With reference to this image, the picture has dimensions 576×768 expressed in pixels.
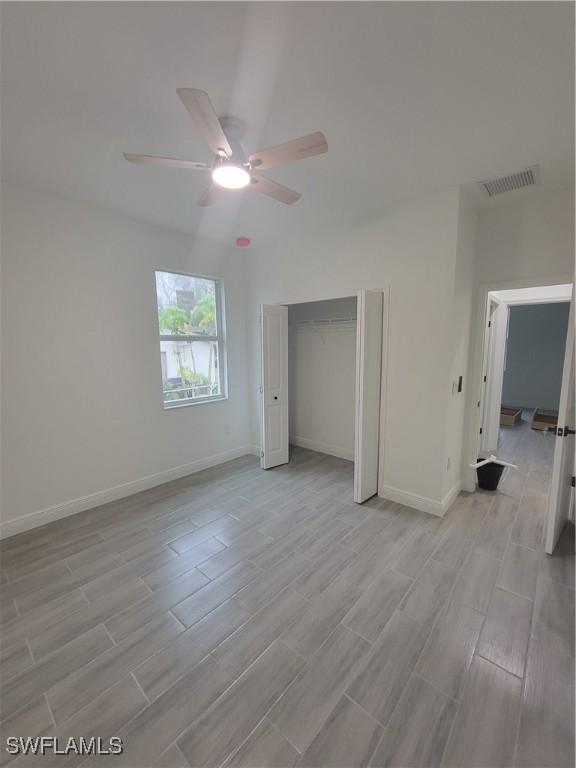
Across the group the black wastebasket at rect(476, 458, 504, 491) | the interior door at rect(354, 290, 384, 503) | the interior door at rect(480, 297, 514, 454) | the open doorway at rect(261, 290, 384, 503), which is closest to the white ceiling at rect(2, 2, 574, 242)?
the interior door at rect(354, 290, 384, 503)

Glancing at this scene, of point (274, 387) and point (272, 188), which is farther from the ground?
point (272, 188)

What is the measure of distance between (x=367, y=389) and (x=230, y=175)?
2.04 metres

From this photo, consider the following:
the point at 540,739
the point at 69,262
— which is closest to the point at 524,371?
the point at 540,739

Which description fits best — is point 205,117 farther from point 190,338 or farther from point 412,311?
point 190,338

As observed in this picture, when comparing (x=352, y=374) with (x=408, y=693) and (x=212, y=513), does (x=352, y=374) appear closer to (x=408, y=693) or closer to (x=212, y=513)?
(x=212, y=513)

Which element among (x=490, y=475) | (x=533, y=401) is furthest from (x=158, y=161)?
(x=533, y=401)

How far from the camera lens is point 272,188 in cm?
200

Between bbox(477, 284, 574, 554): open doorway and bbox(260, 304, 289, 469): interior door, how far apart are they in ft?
7.55

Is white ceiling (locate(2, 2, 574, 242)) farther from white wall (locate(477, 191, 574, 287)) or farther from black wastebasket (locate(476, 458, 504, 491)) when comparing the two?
black wastebasket (locate(476, 458, 504, 491))

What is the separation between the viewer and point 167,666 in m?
1.54

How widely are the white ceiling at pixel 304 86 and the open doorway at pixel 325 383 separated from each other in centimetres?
120

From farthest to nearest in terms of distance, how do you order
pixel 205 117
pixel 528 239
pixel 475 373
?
pixel 475 373
pixel 528 239
pixel 205 117

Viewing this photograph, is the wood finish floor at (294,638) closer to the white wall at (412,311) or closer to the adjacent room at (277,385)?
the adjacent room at (277,385)

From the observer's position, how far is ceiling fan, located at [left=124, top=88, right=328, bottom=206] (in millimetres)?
1365
